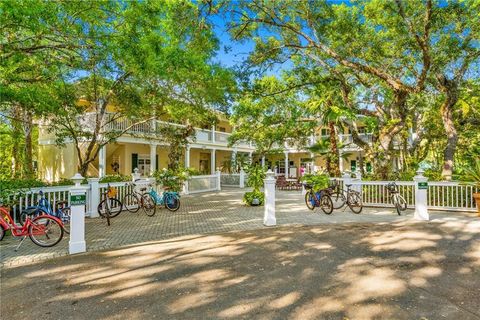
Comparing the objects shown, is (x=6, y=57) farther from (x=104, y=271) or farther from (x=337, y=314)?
(x=337, y=314)

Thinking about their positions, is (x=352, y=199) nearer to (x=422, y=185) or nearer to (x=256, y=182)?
(x=422, y=185)

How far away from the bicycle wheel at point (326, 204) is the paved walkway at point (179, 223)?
0.69ft

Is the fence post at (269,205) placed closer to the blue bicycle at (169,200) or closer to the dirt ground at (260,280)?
the dirt ground at (260,280)

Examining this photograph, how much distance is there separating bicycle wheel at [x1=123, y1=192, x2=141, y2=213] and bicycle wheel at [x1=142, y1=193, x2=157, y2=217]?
1.78ft

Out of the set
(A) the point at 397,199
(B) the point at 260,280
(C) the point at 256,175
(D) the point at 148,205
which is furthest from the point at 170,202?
(A) the point at 397,199

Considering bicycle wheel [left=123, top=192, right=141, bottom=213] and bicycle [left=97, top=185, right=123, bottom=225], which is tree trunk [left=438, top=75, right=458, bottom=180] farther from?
bicycle [left=97, top=185, right=123, bottom=225]

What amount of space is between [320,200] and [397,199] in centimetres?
233

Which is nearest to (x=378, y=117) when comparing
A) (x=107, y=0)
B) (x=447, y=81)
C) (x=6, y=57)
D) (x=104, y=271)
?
(x=447, y=81)

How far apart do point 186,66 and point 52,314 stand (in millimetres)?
6821

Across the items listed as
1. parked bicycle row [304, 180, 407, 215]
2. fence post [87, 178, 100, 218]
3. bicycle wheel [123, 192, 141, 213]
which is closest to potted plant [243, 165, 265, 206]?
parked bicycle row [304, 180, 407, 215]

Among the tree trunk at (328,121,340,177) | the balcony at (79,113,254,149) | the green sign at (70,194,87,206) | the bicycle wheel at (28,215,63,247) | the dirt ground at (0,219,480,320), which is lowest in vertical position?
the dirt ground at (0,219,480,320)

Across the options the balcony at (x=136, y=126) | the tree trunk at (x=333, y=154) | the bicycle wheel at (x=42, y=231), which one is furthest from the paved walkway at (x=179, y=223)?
the balcony at (x=136, y=126)

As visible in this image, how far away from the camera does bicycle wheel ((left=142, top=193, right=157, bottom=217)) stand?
9.50 metres

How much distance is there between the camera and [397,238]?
20.5ft
